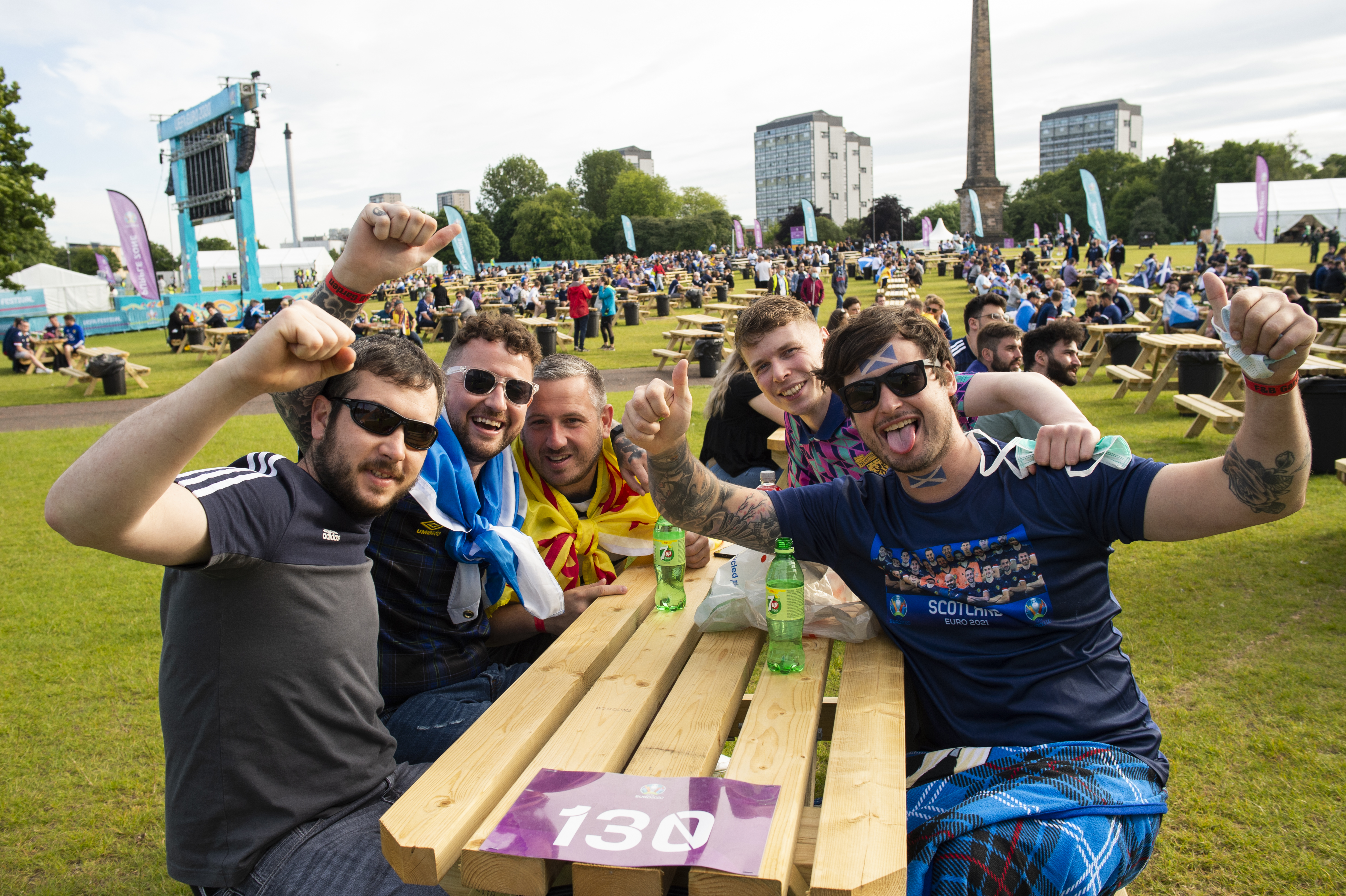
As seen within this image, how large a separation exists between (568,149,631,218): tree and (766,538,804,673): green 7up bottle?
10667cm

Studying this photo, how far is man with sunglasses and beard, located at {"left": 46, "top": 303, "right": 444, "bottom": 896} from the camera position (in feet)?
5.17

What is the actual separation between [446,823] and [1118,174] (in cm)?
10844

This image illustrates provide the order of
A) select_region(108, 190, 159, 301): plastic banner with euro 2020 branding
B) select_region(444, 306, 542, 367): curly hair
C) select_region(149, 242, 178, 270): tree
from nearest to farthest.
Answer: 1. select_region(444, 306, 542, 367): curly hair
2. select_region(108, 190, 159, 301): plastic banner with euro 2020 branding
3. select_region(149, 242, 178, 270): tree

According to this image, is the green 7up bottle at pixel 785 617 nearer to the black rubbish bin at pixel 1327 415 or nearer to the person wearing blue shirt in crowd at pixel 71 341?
the black rubbish bin at pixel 1327 415

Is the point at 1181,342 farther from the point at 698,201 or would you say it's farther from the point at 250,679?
the point at 698,201

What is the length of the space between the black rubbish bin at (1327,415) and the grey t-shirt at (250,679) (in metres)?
8.50

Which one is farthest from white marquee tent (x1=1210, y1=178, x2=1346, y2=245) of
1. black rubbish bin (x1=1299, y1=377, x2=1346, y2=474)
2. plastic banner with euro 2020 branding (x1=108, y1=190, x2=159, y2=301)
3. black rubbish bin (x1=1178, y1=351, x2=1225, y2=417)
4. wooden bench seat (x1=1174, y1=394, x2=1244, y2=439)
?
plastic banner with euro 2020 branding (x1=108, y1=190, x2=159, y2=301)

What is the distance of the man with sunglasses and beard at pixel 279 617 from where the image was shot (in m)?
1.58

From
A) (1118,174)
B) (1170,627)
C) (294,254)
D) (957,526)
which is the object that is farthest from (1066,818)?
(1118,174)

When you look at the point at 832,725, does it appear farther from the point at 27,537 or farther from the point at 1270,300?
the point at 27,537

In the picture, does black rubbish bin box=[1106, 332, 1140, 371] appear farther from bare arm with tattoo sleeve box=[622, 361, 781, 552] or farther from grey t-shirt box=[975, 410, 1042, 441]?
bare arm with tattoo sleeve box=[622, 361, 781, 552]

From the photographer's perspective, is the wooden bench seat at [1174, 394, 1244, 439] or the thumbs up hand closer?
the thumbs up hand

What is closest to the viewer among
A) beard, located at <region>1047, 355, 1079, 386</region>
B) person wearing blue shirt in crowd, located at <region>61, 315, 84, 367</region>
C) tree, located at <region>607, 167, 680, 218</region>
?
beard, located at <region>1047, 355, 1079, 386</region>

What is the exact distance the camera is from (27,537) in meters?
7.38
